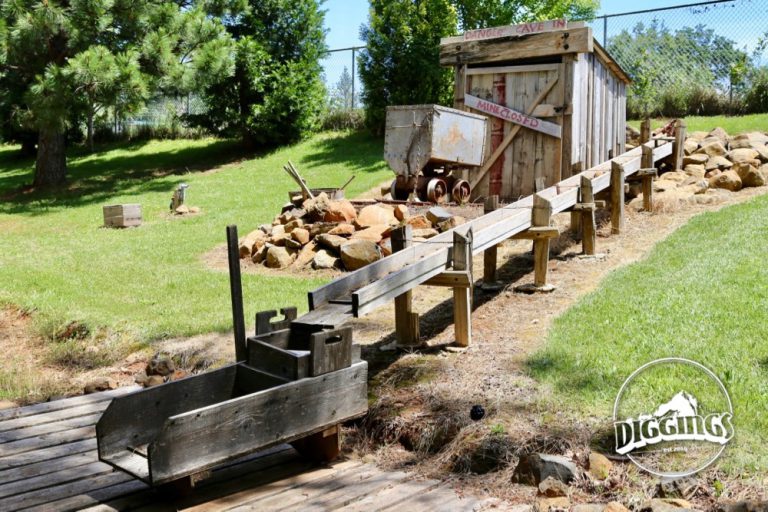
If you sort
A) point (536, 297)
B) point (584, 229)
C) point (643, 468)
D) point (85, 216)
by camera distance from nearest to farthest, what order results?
point (643, 468), point (536, 297), point (584, 229), point (85, 216)

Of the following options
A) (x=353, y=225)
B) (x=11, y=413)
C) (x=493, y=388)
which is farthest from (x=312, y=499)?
(x=353, y=225)

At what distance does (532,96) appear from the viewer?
39.5ft

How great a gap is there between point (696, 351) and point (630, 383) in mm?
750

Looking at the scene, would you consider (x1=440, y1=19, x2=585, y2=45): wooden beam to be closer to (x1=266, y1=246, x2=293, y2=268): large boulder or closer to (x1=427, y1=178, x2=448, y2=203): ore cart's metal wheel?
(x1=427, y1=178, x2=448, y2=203): ore cart's metal wheel

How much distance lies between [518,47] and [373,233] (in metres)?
3.68

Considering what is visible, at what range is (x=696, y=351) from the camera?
18.8 feet

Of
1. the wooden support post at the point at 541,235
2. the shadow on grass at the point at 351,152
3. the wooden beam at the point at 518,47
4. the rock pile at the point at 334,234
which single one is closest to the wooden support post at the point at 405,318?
the wooden support post at the point at 541,235

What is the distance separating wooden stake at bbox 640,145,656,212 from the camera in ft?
38.4

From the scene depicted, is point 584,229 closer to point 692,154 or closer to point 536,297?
point 536,297

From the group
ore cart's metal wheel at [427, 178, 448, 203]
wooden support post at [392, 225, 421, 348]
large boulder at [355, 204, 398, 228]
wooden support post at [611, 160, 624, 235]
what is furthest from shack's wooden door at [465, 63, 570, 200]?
wooden support post at [392, 225, 421, 348]

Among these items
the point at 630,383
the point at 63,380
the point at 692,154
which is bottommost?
the point at 63,380

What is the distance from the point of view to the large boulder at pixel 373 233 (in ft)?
34.2

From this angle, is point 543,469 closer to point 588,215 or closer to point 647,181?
point 588,215

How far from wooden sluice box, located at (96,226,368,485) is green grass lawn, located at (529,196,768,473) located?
1593mm
